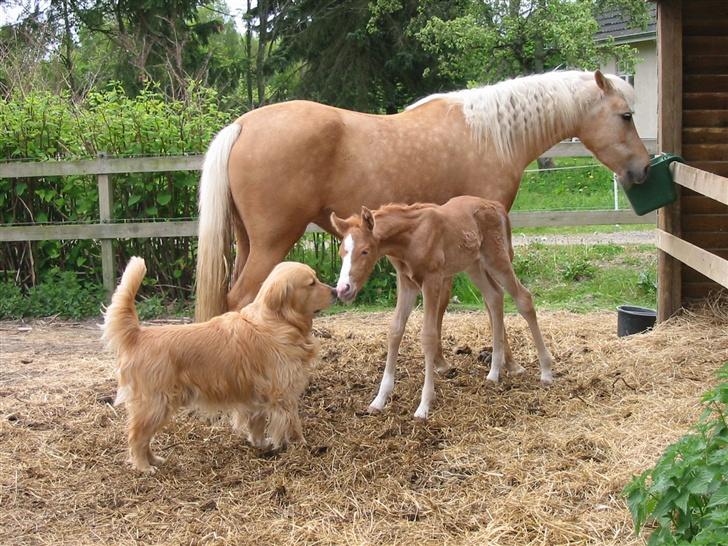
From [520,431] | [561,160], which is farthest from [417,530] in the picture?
[561,160]

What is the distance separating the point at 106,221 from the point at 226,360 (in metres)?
5.05

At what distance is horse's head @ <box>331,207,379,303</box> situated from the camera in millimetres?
4695

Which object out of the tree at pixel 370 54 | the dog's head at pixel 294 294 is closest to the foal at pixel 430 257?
the dog's head at pixel 294 294

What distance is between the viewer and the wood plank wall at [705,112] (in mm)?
6754

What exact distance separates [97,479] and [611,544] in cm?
276

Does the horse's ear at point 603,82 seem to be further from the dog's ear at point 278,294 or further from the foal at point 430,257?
the dog's ear at point 278,294

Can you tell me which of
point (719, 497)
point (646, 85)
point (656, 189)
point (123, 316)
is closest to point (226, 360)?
point (123, 316)

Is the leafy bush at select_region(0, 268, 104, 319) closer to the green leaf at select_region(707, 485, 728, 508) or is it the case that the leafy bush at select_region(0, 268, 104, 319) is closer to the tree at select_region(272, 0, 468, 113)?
the green leaf at select_region(707, 485, 728, 508)

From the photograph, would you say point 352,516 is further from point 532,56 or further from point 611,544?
point 532,56

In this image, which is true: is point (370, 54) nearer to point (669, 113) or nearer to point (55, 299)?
point (55, 299)

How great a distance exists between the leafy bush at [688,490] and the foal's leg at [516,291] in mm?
2492

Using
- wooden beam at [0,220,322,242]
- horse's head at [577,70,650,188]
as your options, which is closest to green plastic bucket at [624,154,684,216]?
horse's head at [577,70,650,188]

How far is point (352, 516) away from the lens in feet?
12.7

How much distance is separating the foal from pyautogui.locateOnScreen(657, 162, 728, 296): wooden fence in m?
1.26
